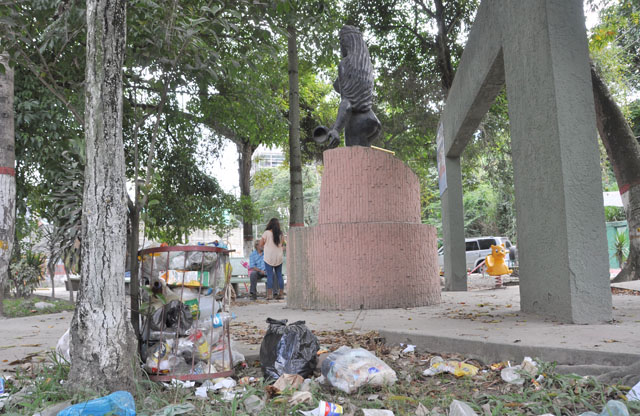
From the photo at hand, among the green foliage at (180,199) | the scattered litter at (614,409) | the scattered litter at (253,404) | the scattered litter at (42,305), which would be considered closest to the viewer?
the scattered litter at (614,409)

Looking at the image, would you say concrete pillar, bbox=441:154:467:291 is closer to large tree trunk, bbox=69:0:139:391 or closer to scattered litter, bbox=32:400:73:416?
large tree trunk, bbox=69:0:139:391

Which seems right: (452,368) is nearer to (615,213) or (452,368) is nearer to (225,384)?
(225,384)

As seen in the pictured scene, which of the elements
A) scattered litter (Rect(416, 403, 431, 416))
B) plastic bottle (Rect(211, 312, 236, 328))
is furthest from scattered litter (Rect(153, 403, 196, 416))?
scattered litter (Rect(416, 403, 431, 416))

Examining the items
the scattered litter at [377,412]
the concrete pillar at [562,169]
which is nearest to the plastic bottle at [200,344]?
the scattered litter at [377,412]

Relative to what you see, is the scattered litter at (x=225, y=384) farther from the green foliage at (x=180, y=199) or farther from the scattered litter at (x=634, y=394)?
the green foliage at (x=180, y=199)

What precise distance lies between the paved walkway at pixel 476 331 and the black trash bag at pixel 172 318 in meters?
0.87

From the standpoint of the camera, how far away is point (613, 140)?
9.09 m

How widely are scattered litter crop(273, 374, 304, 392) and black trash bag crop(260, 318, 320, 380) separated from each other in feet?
0.44

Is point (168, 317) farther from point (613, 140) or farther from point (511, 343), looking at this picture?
point (613, 140)

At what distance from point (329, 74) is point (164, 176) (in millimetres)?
7686

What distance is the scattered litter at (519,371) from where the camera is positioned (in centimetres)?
307

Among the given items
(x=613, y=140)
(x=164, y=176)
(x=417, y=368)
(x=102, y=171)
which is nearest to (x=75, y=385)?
(x=102, y=171)

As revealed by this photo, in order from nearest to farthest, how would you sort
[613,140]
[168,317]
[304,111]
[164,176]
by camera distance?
[168,317] → [613,140] → [164,176] → [304,111]

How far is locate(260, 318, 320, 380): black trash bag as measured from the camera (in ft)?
11.5
